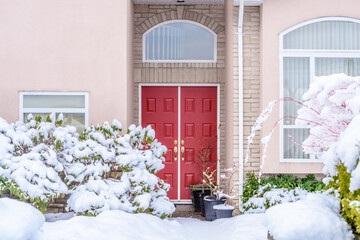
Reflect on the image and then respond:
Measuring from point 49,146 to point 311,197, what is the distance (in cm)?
383

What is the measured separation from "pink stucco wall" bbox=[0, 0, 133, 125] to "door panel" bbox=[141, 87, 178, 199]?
159cm

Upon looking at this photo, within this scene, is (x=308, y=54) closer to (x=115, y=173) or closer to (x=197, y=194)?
(x=197, y=194)

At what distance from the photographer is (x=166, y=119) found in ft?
27.0

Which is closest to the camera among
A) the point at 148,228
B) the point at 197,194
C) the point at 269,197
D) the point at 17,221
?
the point at 17,221

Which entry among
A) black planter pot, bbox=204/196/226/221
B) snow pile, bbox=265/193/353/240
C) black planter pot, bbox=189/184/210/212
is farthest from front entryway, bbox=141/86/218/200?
snow pile, bbox=265/193/353/240

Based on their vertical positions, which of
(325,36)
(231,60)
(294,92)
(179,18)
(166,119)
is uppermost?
(179,18)

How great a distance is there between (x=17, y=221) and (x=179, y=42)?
247 inches

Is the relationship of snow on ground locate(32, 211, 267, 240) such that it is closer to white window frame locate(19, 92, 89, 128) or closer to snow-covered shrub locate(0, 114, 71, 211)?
snow-covered shrub locate(0, 114, 71, 211)

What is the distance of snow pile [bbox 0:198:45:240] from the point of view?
241 cm

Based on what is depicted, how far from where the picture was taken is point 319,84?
4.18m

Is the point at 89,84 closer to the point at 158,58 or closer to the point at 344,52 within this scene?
the point at 158,58

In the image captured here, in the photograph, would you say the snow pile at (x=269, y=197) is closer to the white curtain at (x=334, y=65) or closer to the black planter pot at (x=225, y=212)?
the black planter pot at (x=225, y=212)

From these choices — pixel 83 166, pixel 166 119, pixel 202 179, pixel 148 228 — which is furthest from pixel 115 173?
pixel 202 179

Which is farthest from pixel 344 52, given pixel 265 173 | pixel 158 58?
pixel 158 58
